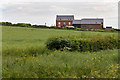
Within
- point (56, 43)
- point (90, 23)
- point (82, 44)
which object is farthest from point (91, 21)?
point (56, 43)

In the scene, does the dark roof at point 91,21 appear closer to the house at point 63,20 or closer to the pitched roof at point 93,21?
the pitched roof at point 93,21

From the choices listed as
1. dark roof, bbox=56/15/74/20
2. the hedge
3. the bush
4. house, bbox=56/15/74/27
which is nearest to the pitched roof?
dark roof, bbox=56/15/74/20

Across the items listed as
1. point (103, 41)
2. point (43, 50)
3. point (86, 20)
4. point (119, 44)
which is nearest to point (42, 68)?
point (43, 50)

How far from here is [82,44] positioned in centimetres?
1060

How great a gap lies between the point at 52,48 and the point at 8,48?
7.70 ft

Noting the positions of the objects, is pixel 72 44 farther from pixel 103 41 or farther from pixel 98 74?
pixel 98 74

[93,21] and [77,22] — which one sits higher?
[93,21]

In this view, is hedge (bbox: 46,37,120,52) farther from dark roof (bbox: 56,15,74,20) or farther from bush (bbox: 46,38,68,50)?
dark roof (bbox: 56,15,74,20)

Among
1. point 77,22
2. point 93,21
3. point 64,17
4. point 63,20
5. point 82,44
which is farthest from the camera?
point 77,22

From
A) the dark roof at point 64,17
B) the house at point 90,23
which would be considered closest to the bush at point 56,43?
the dark roof at point 64,17

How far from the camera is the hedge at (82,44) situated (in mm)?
9859

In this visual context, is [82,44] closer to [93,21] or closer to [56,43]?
[56,43]

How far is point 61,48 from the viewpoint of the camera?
383 inches

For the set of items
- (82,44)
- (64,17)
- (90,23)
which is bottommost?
(82,44)
